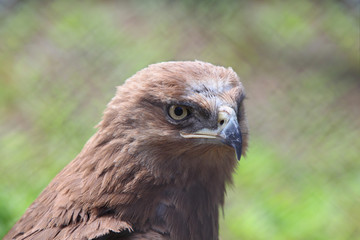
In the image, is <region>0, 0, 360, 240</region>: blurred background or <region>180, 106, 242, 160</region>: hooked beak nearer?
<region>180, 106, 242, 160</region>: hooked beak

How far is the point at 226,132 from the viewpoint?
2885mm

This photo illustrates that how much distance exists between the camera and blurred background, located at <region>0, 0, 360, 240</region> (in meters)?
5.43

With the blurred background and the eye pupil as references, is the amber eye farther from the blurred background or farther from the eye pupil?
the blurred background

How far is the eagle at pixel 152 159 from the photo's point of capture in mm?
2908

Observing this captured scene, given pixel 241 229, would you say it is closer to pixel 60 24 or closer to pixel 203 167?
pixel 203 167

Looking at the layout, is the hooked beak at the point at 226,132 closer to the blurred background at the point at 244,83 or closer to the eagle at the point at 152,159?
the eagle at the point at 152,159

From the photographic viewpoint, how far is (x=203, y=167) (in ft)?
10.3

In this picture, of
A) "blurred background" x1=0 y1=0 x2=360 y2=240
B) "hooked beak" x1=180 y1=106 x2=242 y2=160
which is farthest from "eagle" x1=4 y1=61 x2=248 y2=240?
"blurred background" x1=0 y1=0 x2=360 y2=240

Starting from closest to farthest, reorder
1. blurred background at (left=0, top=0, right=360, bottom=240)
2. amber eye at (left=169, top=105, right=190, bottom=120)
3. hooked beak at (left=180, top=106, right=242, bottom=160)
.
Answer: hooked beak at (left=180, top=106, right=242, bottom=160)
amber eye at (left=169, top=105, right=190, bottom=120)
blurred background at (left=0, top=0, right=360, bottom=240)

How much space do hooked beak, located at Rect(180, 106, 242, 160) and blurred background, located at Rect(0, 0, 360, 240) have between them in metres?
2.18

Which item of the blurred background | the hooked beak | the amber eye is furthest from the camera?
the blurred background

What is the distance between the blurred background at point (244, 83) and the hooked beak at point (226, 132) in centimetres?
218

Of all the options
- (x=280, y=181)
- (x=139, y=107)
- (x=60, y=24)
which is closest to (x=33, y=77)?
(x=60, y=24)

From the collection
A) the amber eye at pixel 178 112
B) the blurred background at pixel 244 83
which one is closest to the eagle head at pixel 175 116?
the amber eye at pixel 178 112
